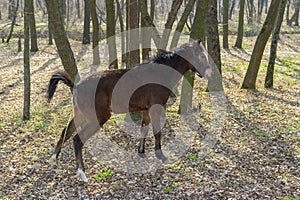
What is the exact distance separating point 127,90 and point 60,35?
3.24 m

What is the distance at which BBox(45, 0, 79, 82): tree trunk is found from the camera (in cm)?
902

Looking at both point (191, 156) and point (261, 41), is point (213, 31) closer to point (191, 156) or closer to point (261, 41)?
point (261, 41)

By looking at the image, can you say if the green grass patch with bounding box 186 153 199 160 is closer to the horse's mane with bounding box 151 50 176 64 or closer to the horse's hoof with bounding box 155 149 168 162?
the horse's hoof with bounding box 155 149 168 162

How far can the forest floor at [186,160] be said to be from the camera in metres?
6.43

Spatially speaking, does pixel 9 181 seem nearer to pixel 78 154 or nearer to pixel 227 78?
pixel 78 154

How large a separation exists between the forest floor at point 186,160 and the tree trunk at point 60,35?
1.83 meters

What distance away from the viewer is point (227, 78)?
52.4 feet

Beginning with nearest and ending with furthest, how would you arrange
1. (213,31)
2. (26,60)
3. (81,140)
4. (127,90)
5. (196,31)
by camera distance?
(81,140) → (127,90) → (196,31) → (26,60) → (213,31)

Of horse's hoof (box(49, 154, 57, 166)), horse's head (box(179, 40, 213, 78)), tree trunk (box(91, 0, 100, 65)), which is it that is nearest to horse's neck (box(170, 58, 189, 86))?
horse's head (box(179, 40, 213, 78))

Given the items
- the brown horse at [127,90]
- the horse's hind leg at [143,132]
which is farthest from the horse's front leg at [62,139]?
the horse's hind leg at [143,132]

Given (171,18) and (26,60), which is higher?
(171,18)

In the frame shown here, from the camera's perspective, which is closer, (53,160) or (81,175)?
(81,175)

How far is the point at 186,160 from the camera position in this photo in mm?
7691

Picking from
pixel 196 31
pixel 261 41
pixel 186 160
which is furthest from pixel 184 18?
pixel 186 160
